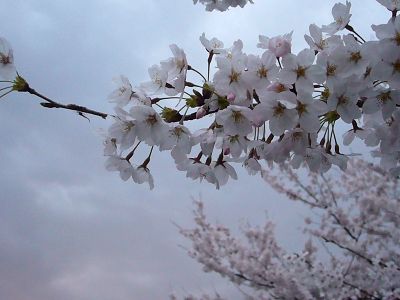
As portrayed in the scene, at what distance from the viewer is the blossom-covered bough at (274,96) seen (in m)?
1.46

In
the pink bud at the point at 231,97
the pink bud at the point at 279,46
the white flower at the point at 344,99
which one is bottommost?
the pink bud at the point at 231,97

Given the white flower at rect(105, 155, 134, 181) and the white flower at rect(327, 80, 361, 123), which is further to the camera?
the white flower at rect(105, 155, 134, 181)

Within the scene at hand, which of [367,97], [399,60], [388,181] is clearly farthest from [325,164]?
[388,181]

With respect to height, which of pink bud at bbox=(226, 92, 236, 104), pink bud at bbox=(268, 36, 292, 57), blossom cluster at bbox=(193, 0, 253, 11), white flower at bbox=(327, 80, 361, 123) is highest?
blossom cluster at bbox=(193, 0, 253, 11)

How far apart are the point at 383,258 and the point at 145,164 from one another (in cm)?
751

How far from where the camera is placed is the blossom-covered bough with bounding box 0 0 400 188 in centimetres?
146

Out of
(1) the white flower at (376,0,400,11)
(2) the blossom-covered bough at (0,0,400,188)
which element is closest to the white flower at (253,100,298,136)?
(2) the blossom-covered bough at (0,0,400,188)

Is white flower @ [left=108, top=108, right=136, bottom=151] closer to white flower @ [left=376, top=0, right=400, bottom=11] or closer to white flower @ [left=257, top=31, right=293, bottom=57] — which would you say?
white flower @ [left=257, top=31, right=293, bottom=57]

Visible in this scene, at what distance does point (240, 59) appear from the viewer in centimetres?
157

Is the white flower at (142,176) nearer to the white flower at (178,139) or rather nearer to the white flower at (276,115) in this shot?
the white flower at (178,139)

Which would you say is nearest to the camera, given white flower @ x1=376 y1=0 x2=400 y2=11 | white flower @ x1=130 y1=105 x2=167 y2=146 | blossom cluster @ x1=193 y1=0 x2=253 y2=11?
white flower @ x1=130 y1=105 x2=167 y2=146

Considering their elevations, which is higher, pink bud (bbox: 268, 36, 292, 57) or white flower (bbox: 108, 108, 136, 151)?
pink bud (bbox: 268, 36, 292, 57)

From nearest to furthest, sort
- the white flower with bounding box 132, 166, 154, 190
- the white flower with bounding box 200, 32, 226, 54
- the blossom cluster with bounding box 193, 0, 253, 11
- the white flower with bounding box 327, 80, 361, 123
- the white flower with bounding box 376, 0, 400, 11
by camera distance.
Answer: the white flower with bounding box 327, 80, 361, 123 < the white flower with bounding box 376, 0, 400, 11 < the white flower with bounding box 200, 32, 226, 54 < the white flower with bounding box 132, 166, 154, 190 < the blossom cluster with bounding box 193, 0, 253, 11

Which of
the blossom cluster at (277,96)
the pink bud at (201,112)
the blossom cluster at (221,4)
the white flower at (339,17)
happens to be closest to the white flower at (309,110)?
the blossom cluster at (277,96)
